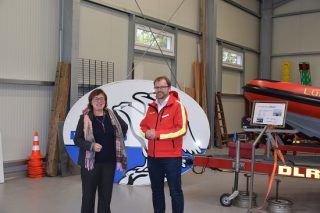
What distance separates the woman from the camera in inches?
121

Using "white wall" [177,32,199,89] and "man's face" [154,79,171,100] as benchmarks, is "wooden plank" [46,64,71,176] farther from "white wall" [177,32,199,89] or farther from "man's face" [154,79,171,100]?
"white wall" [177,32,199,89]

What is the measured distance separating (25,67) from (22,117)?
0.75 meters

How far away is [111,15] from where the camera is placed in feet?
25.0

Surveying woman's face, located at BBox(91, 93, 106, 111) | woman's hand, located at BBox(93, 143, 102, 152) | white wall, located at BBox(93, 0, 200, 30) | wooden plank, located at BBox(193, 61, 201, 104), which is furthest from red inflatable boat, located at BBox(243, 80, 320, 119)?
wooden plank, located at BBox(193, 61, 201, 104)

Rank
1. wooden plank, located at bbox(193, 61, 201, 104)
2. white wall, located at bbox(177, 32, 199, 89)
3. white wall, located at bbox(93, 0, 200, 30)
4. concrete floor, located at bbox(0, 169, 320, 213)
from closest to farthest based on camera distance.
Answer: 1. concrete floor, located at bbox(0, 169, 320, 213)
2. white wall, located at bbox(93, 0, 200, 30)
3. white wall, located at bbox(177, 32, 199, 89)
4. wooden plank, located at bbox(193, 61, 201, 104)

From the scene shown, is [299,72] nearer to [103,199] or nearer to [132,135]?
[132,135]

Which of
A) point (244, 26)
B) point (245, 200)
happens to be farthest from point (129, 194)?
point (244, 26)

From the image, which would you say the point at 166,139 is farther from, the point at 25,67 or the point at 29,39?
the point at 29,39

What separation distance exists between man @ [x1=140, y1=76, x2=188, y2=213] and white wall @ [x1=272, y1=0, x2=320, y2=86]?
33.9ft

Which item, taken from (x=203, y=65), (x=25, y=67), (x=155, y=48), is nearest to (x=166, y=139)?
(x=25, y=67)

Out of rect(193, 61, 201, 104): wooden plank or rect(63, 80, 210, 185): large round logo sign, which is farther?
rect(193, 61, 201, 104): wooden plank

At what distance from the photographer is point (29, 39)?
244 inches

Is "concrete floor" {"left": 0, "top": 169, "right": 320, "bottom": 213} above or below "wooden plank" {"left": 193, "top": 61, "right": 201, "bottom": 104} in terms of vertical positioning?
below

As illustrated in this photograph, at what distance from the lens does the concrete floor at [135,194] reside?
4324 millimetres
